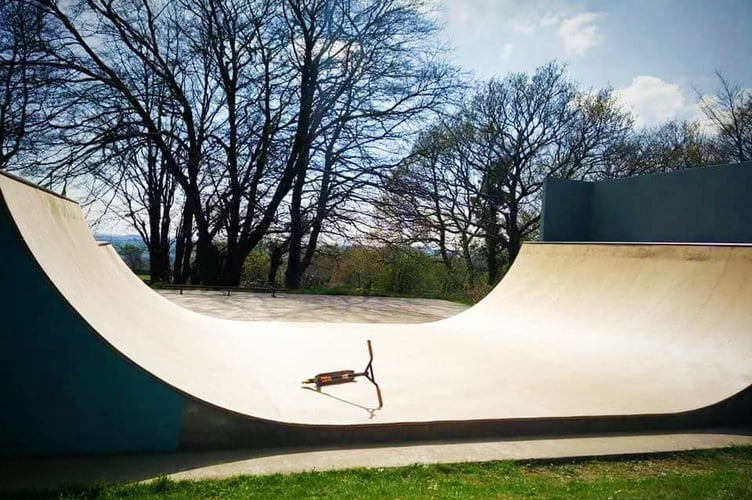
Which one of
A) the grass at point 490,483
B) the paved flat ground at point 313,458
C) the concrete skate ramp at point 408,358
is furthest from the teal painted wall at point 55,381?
the grass at point 490,483

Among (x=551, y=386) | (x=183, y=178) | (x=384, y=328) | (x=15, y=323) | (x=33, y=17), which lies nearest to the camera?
(x=15, y=323)

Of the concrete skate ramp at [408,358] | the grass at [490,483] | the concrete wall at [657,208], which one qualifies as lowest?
the grass at [490,483]

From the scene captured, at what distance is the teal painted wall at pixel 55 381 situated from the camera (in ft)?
8.09

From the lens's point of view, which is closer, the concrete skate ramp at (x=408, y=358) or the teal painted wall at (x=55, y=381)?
the teal painted wall at (x=55, y=381)

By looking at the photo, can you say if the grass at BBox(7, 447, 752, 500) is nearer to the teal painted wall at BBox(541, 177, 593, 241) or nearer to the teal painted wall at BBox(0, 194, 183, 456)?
the teal painted wall at BBox(0, 194, 183, 456)

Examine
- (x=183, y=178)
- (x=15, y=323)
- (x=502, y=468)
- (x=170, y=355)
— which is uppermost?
(x=183, y=178)

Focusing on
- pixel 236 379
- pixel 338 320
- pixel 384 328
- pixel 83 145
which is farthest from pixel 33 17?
pixel 236 379

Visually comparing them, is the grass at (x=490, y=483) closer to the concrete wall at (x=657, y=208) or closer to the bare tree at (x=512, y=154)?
the concrete wall at (x=657, y=208)

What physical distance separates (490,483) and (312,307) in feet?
23.9

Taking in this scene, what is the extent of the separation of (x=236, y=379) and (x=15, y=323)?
5.23 ft

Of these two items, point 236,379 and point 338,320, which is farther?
point 338,320

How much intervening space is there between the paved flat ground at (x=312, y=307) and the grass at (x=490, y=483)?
530 cm

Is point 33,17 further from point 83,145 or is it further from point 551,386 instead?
point 551,386

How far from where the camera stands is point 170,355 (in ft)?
11.1
